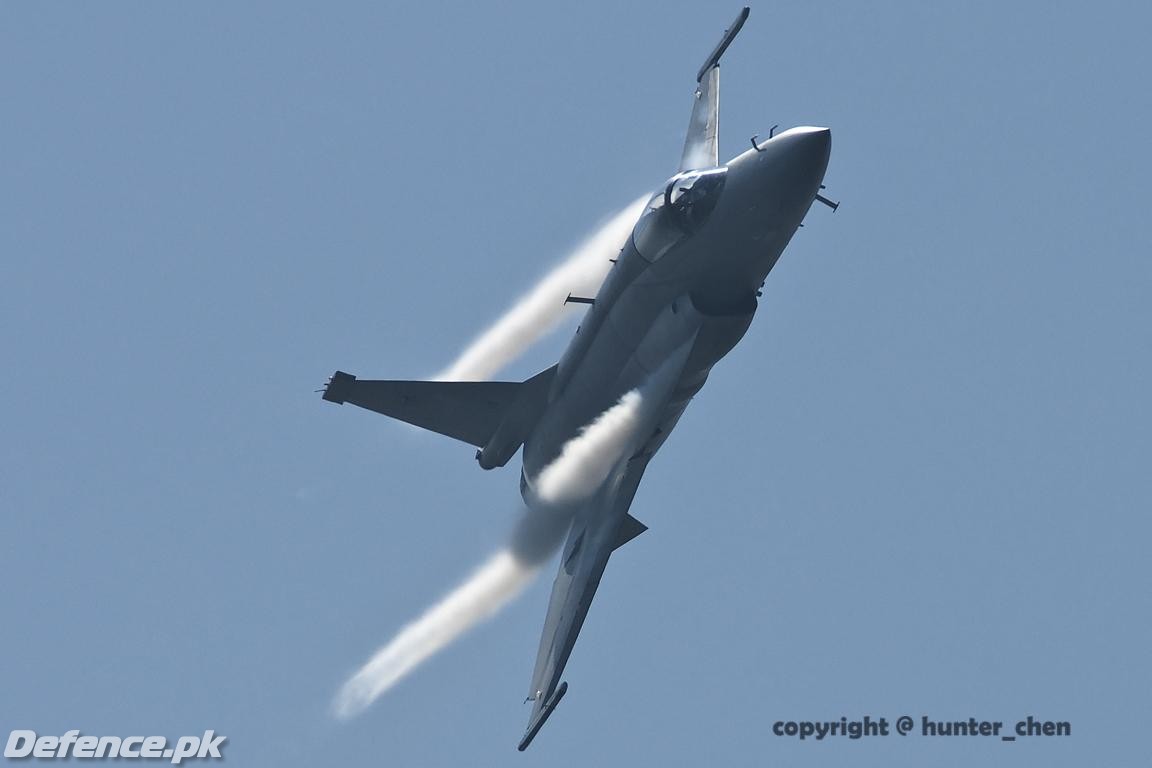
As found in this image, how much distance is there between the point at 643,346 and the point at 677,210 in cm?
355

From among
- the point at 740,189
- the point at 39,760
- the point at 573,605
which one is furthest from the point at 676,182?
the point at 39,760

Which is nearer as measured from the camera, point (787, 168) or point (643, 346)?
point (787, 168)

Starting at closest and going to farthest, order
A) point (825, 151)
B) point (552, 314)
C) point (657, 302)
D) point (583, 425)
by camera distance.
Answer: point (825, 151) → point (657, 302) → point (583, 425) → point (552, 314)

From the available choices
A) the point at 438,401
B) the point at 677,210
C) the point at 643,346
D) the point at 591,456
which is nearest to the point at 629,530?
the point at 591,456

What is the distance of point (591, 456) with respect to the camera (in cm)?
4166

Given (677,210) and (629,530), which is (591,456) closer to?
(629,530)

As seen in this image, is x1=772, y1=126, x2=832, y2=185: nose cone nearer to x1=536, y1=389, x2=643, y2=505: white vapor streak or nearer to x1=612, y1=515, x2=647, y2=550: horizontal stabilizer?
x1=536, y1=389, x2=643, y2=505: white vapor streak

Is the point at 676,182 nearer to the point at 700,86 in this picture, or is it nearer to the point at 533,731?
the point at 700,86

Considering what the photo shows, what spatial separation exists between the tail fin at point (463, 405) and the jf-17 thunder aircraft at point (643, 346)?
0.08 ft

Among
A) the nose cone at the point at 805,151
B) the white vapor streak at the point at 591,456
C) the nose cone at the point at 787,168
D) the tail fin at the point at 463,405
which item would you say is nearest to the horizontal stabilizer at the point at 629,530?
the white vapor streak at the point at 591,456

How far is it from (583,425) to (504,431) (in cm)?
304

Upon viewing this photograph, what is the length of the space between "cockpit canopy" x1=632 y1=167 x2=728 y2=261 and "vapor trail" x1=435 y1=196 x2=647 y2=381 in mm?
3292

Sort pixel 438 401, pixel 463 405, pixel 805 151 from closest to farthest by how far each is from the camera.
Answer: pixel 805 151 < pixel 463 405 < pixel 438 401

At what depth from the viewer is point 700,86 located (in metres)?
43.0
